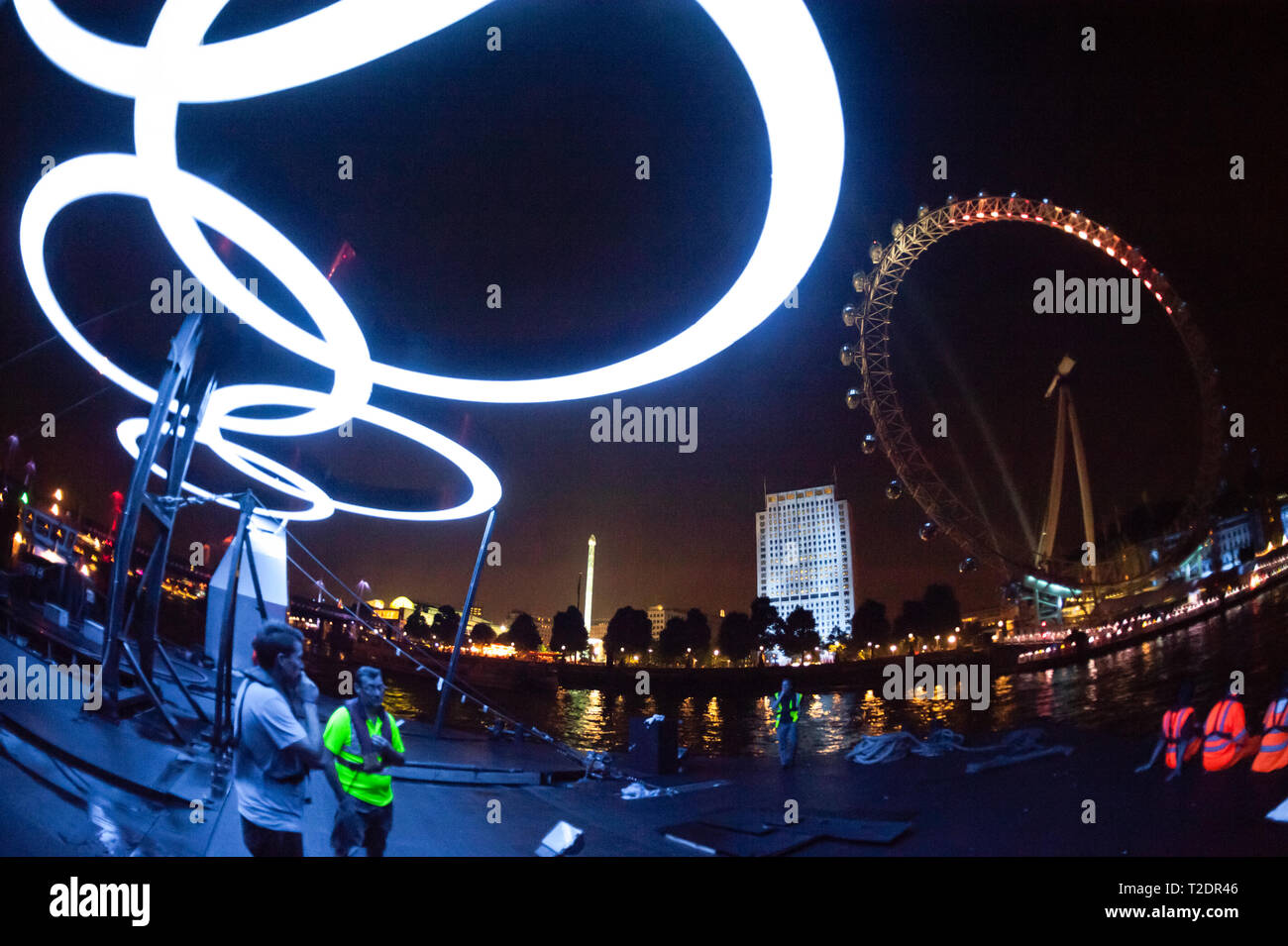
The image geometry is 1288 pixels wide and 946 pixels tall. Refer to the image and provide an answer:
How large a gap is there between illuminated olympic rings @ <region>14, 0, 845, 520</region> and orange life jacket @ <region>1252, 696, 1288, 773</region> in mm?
7502

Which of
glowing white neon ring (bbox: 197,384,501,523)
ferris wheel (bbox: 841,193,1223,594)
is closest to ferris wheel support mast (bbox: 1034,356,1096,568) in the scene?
ferris wheel (bbox: 841,193,1223,594)

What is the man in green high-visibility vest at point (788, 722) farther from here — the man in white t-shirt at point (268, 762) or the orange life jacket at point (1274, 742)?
the man in white t-shirt at point (268, 762)

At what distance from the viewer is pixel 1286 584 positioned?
16.0 metres

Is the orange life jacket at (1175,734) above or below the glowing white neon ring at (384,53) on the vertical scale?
below

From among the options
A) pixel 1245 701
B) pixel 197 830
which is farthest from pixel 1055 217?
pixel 197 830

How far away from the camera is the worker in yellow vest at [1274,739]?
820 cm

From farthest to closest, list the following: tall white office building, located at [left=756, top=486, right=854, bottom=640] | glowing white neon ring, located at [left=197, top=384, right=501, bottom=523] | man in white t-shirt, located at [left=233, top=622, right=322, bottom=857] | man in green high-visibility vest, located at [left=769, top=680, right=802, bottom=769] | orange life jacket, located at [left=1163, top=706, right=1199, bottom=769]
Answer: tall white office building, located at [left=756, top=486, right=854, bottom=640] < man in green high-visibility vest, located at [left=769, top=680, right=802, bottom=769] < glowing white neon ring, located at [left=197, top=384, right=501, bottom=523] < orange life jacket, located at [left=1163, top=706, right=1199, bottom=769] < man in white t-shirt, located at [left=233, top=622, right=322, bottom=857]

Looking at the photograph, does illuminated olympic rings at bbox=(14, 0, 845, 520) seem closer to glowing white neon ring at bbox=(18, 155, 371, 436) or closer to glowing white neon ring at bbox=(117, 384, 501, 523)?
glowing white neon ring at bbox=(18, 155, 371, 436)

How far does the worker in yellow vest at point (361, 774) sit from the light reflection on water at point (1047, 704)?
347 inches

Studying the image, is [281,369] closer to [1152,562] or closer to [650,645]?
[650,645]

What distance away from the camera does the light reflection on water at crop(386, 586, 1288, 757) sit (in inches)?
476

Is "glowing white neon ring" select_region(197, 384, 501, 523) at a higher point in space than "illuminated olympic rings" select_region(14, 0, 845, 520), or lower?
lower

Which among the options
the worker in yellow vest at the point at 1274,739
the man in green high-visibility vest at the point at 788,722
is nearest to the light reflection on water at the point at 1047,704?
the worker in yellow vest at the point at 1274,739
